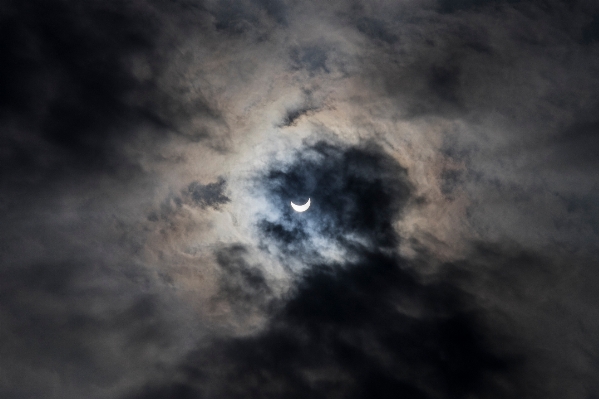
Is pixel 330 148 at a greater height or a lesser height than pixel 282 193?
greater

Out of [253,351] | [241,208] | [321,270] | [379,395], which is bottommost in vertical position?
[379,395]

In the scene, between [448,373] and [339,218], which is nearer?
[339,218]

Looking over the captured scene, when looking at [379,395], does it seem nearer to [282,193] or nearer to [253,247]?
[253,247]

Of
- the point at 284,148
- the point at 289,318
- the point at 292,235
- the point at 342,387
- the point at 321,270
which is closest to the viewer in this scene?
the point at 284,148

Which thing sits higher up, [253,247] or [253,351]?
[253,247]

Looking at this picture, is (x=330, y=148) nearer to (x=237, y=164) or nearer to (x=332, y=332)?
(x=237, y=164)

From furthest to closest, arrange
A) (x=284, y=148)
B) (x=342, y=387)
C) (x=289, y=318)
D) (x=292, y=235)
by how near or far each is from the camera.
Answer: (x=342, y=387) → (x=289, y=318) → (x=292, y=235) → (x=284, y=148)

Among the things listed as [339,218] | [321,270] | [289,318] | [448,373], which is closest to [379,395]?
[448,373]

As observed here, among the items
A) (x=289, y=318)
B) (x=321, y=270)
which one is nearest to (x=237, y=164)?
(x=321, y=270)

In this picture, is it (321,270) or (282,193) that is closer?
(282,193)
